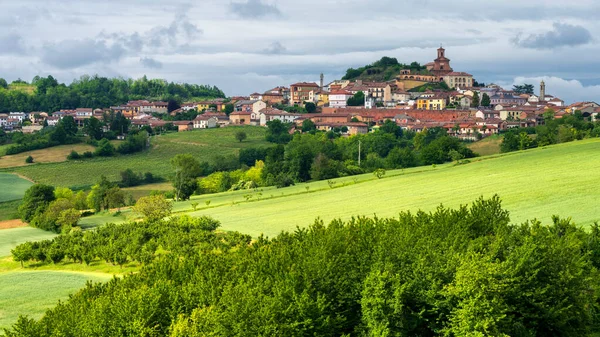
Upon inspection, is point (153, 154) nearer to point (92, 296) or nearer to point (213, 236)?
point (213, 236)

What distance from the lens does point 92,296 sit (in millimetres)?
31250

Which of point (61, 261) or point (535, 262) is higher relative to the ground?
point (535, 262)

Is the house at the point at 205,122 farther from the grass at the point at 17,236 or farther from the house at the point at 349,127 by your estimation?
the grass at the point at 17,236

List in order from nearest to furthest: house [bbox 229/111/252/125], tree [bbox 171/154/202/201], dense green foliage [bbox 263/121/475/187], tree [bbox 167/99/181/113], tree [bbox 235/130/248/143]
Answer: tree [bbox 171/154/202/201], dense green foliage [bbox 263/121/475/187], tree [bbox 235/130/248/143], house [bbox 229/111/252/125], tree [bbox 167/99/181/113]

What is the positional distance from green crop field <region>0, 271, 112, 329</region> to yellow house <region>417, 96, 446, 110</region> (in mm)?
118554

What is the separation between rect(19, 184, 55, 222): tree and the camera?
69650 millimetres

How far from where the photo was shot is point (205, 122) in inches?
5950

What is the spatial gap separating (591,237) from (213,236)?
23.1 meters

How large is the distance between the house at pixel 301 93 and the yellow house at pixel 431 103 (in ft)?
92.3

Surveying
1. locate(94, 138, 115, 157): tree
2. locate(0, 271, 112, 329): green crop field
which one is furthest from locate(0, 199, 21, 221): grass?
locate(94, 138, 115, 157): tree

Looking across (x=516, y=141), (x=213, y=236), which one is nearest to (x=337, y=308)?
(x=213, y=236)

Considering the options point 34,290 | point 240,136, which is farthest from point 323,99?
point 34,290

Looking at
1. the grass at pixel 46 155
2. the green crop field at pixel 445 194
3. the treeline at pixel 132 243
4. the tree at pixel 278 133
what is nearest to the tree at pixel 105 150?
the grass at pixel 46 155

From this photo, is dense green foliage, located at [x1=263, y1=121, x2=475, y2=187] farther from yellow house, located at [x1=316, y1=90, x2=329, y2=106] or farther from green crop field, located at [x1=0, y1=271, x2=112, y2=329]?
yellow house, located at [x1=316, y1=90, x2=329, y2=106]
